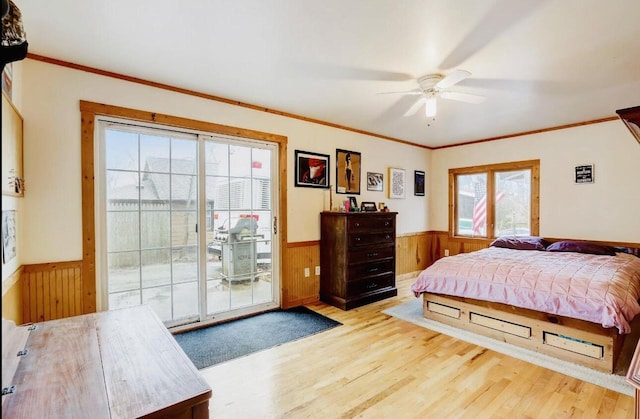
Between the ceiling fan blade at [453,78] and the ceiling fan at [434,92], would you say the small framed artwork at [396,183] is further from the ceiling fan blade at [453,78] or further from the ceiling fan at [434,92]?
the ceiling fan blade at [453,78]

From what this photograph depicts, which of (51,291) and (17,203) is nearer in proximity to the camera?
(17,203)

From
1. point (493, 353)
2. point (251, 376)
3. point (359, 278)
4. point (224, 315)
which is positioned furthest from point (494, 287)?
point (224, 315)

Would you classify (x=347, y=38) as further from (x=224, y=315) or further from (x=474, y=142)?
(x=474, y=142)

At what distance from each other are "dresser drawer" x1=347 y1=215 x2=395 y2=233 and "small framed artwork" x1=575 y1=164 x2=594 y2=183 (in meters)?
2.42

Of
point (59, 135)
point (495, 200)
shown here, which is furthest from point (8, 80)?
point (495, 200)

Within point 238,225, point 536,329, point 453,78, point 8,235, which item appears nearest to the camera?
point 8,235

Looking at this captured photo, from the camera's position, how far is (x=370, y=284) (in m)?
4.31

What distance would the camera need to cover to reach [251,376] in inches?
101

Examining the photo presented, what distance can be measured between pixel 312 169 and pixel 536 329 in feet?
9.17

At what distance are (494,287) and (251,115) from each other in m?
2.94

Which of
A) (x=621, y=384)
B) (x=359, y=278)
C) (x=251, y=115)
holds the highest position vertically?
(x=251, y=115)

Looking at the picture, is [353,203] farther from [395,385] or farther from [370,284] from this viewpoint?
[395,385]

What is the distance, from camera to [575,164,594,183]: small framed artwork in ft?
14.4

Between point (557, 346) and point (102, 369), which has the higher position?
point (102, 369)
